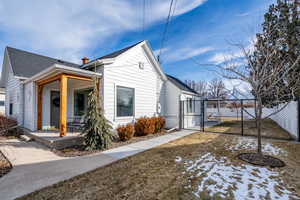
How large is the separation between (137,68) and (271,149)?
7.52 m

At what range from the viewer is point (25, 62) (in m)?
9.84

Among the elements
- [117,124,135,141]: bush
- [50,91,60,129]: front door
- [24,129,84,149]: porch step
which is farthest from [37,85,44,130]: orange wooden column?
[117,124,135,141]: bush

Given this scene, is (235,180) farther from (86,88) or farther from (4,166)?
(86,88)

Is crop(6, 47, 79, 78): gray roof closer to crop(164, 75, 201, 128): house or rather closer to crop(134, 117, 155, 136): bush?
crop(134, 117, 155, 136): bush

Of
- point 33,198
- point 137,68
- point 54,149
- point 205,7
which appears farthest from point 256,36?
point 54,149

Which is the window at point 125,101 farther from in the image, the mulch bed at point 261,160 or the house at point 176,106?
the mulch bed at point 261,160

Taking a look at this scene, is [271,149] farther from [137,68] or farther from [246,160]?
[137,68]

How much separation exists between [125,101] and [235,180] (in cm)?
610

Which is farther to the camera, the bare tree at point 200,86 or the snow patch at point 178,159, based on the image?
the bare tree at point 200,86

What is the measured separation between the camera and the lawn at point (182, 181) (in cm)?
254

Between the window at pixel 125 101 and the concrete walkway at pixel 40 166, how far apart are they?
2509 millimetres

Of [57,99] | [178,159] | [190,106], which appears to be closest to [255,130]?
[190,106]

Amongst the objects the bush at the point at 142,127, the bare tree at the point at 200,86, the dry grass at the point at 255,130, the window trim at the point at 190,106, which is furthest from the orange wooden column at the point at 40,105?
the bare tree at the point at 200,86

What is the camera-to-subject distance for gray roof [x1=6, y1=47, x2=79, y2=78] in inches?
348
